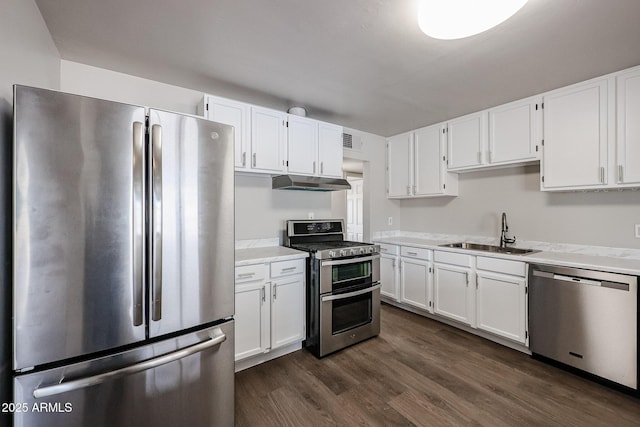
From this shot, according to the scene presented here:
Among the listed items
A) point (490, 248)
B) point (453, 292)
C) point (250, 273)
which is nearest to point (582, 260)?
point (490, 248)

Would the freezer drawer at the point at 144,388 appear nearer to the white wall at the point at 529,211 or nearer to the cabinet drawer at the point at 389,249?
the cabinet drawer at the point at 389,249

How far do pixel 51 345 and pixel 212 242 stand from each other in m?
0.72

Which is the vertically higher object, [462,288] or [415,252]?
[415,252]

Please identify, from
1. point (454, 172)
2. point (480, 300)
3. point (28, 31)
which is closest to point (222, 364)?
point (28, 31)

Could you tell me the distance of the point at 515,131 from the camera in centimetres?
275

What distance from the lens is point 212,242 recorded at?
144cm

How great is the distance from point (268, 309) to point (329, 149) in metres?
1.83

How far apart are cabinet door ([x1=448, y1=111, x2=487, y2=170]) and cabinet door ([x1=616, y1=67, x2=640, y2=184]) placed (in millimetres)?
1024

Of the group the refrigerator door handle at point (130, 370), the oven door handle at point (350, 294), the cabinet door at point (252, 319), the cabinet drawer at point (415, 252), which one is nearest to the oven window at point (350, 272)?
the oven door handle at point (350, 294)

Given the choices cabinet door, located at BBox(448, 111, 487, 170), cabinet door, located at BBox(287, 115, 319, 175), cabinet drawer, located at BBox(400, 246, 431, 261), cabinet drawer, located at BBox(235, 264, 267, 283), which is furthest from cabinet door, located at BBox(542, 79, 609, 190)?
cabinet drawer, located at BBox(235, 264, 267, 283)

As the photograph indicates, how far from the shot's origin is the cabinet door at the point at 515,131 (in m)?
2.62

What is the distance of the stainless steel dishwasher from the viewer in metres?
1.93

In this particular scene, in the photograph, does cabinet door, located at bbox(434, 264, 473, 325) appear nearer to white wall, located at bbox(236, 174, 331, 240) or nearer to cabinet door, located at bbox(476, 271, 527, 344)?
cabinet door, located at bbox(476, 271, 527, 344)

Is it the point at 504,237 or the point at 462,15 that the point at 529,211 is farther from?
the point at 462,15
